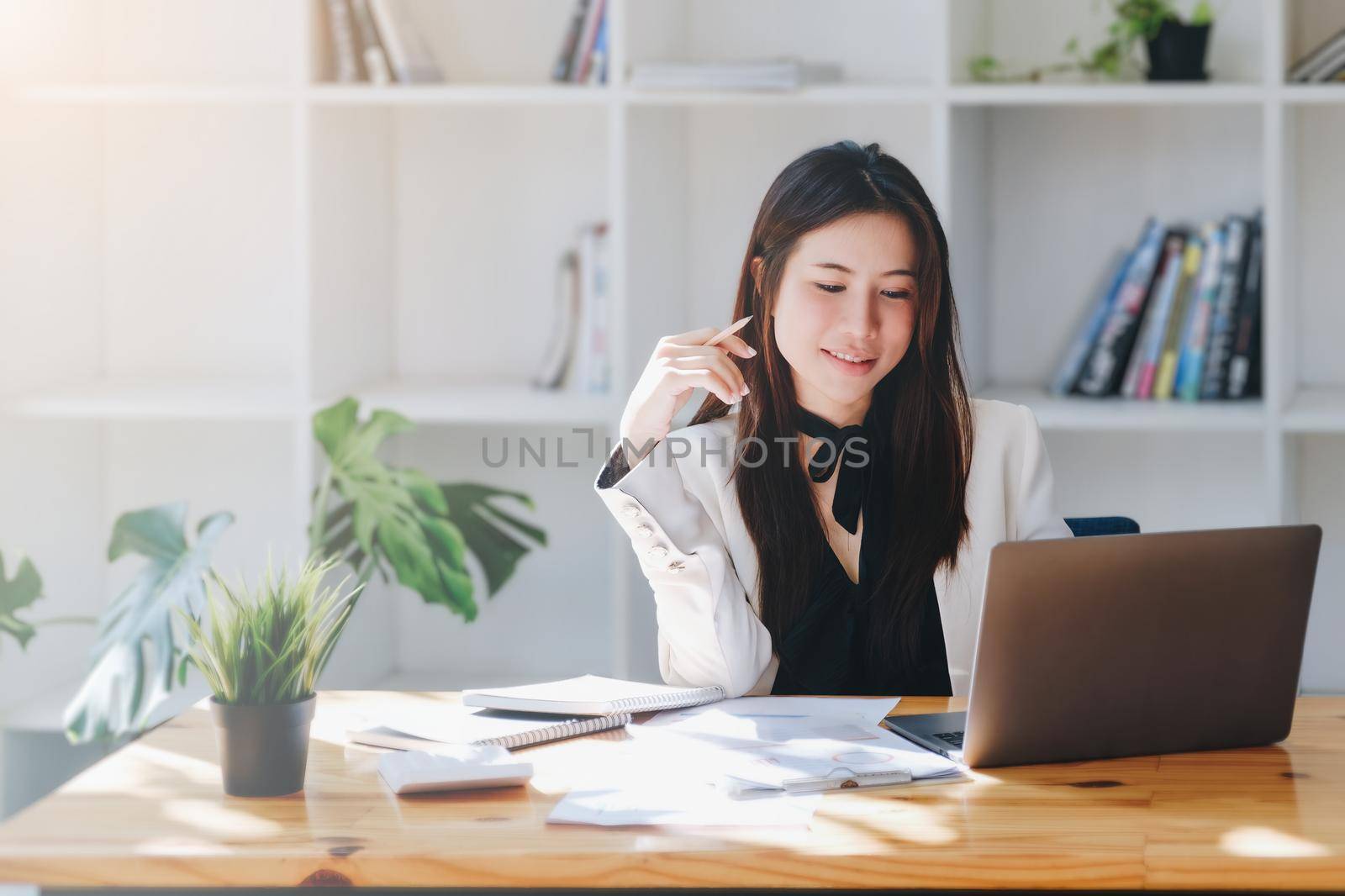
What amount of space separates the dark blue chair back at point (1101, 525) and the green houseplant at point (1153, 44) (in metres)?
1.15

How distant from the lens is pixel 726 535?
6.10 ft

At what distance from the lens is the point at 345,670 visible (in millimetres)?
2797

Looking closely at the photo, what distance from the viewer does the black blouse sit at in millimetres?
1825

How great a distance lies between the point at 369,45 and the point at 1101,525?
167 centimetres

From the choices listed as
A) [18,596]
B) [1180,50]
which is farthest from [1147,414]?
Result: [18,596]

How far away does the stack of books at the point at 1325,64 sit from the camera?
8.18ft

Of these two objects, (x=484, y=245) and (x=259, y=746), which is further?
(x=484, y=245)

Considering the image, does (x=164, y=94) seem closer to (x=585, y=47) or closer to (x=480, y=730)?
(x=585, y=47)

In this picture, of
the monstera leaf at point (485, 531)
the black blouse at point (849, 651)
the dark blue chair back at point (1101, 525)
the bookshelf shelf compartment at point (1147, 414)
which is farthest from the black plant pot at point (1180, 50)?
the monstera leaf at point (485, 531)

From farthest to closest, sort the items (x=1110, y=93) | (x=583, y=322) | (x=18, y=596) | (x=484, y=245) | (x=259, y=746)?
(x=484, y=245)
(x=583, y=322)
(x=1110, y=93)
(x=18, y=596)
(x=259, y=746)

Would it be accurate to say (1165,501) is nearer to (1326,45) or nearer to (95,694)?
(1326,45)

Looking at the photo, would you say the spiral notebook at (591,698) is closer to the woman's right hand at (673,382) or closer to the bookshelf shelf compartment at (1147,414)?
the woman's right hand at (673,382)

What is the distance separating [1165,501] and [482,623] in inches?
59.7

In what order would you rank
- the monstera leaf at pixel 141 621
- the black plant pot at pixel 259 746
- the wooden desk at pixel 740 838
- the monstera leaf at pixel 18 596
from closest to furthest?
the wooden desk at pixel 740 838, the black plant pot at pixel 259 746, the monstera leaf at pixel 141 621, the monstera leaf at pixel 18 596
